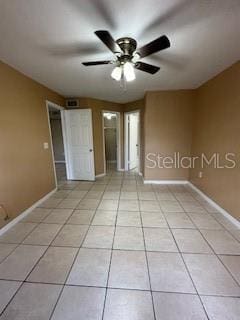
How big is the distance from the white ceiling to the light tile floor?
2.32 metres

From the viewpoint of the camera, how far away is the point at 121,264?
1.70 meters

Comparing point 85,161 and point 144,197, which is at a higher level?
point 85,161

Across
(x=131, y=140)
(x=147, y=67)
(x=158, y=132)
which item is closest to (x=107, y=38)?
(x=147, y=67)

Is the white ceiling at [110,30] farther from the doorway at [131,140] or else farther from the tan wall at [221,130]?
the doorway at [131,140]

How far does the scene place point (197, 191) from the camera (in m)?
3.70

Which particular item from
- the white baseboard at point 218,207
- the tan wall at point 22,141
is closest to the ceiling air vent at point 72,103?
the tan wall at point 22,141

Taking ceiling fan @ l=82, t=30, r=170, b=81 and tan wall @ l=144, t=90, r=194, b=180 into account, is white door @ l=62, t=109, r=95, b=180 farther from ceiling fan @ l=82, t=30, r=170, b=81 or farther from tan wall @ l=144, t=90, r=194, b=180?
ceiling fan @ l=82, t=30, r=170, b=81

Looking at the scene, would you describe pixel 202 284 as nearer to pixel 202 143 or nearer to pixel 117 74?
pixel 117 74

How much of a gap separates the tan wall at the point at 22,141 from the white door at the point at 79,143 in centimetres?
104

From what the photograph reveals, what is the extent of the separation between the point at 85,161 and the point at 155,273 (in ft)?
11.6

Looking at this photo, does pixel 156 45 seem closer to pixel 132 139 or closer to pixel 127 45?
pixel 127 45

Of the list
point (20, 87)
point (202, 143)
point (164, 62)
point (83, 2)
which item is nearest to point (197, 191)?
point (202, 143)

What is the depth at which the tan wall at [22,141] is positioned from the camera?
2342 mm

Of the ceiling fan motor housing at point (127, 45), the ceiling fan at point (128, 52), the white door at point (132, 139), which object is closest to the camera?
the ceiling fan at point (128, 52)
